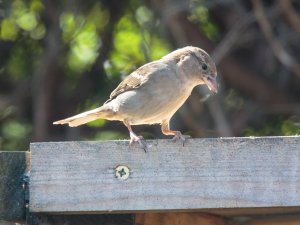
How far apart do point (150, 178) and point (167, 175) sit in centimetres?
6

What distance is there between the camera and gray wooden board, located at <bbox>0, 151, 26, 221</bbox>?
3.01 m

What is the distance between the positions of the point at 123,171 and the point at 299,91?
3247 millimetres

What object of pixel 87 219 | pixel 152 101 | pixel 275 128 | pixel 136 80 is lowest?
pixel 87 219

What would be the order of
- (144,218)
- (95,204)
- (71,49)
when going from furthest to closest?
(71,49), (144,218), (95,204)

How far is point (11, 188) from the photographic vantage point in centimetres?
302

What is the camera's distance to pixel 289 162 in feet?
10.1

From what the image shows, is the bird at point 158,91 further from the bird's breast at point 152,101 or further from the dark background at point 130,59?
the dark background at point 130,59

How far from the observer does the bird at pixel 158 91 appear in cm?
436

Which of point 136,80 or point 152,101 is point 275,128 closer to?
point 136,80

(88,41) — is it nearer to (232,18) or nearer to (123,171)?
(232,18)

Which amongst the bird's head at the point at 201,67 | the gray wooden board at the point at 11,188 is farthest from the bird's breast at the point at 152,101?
the gray wooden board at the point at 11,188

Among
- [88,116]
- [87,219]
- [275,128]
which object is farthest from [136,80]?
[275,128]

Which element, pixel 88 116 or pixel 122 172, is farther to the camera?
pixel 88 116

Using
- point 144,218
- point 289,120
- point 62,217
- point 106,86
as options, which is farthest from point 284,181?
point 106,86
